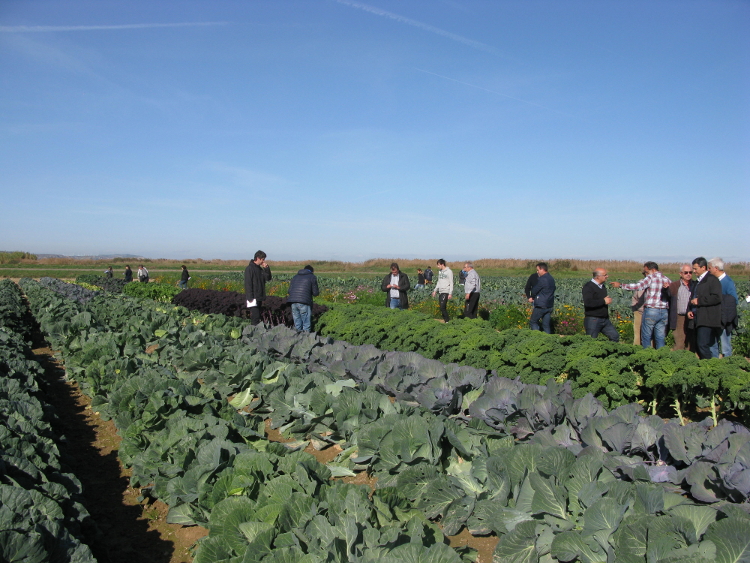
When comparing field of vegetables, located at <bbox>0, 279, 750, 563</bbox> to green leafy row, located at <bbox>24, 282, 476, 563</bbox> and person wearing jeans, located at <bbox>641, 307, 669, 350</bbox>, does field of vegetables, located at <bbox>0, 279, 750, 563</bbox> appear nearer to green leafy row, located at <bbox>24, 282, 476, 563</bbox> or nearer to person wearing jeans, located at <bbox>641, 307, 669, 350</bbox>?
green leafy row, located at <bbox>24, 282, 476, 563</bbox>

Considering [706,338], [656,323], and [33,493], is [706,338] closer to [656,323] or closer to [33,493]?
[656,323]

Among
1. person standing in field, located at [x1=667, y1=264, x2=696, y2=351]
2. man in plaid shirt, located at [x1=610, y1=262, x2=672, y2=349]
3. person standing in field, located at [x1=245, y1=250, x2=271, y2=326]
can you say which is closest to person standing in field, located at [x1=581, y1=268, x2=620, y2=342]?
man in plaid shirt, located at [x1=610, y1=262, x2=672, y2=349]

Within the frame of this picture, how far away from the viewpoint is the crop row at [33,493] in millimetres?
2186

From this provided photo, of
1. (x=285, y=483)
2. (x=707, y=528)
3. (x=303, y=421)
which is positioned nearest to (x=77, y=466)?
(x=303, y=421)

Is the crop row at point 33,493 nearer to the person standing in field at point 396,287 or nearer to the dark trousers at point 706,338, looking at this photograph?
the dark trousers at point 706,338

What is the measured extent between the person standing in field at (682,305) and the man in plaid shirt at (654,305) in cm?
10

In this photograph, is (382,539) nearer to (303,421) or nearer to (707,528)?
(707,528)

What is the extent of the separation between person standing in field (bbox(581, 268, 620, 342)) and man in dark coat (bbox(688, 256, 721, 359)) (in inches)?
44.3

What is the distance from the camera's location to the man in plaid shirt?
8.00 m

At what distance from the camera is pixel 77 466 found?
15.6 ft

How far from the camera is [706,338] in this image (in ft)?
23.2

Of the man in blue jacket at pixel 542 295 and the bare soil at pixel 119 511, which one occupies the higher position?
the man in blue jacket at pixel 542 295

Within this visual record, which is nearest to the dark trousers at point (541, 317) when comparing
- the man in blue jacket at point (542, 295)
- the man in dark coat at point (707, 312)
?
the man in blue jacket at point (542, 295)

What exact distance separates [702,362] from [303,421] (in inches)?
156
